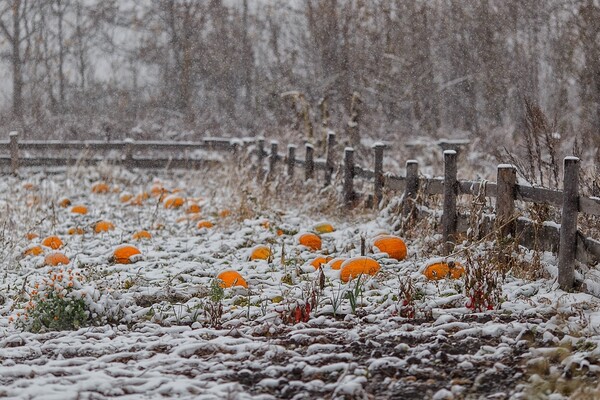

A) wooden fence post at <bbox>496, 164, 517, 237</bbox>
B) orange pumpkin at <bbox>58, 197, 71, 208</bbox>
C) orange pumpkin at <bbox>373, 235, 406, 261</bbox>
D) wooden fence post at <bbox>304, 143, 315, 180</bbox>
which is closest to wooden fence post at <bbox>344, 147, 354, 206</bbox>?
wooden fence post at <bbox>304, 143, 315, 180</bbox>

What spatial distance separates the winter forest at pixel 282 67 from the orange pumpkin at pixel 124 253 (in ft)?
35.3

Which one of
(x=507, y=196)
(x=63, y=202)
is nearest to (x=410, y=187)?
(x=507, y=196)

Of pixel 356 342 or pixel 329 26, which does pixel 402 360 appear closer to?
pixel 356 342

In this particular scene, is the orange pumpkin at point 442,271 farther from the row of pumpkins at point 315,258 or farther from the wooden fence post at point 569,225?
the wooden fence post at point 569,225

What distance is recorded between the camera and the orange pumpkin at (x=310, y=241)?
9.27 metres

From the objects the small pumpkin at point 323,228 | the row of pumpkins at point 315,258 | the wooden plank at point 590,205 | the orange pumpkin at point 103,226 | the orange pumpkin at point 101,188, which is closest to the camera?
the wooden plank at point 590,205

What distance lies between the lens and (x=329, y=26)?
26.1m

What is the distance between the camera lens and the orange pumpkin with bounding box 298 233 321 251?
9275mm

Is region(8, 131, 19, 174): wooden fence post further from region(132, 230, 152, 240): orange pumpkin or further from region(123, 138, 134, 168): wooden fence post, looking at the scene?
region(132, 230, 152, 240): orange pumpkin

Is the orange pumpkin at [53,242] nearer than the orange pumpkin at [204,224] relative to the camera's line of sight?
Yes

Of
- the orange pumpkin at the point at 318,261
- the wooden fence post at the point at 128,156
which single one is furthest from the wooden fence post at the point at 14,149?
the orange pumpkin at the point at 318,261

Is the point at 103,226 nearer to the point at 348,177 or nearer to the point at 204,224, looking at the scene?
the point at 204,224

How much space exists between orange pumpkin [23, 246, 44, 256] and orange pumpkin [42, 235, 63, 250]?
0.47 ft

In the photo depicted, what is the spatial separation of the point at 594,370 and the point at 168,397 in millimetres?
2495
